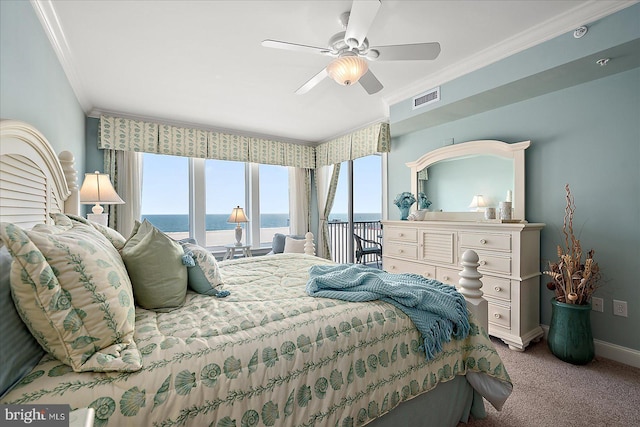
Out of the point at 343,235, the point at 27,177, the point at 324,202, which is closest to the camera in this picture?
the point at 27,177

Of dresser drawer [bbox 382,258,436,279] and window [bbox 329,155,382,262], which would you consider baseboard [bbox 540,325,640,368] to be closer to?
dresser drawer [bbox 382,258,436,279]

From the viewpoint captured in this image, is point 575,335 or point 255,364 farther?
point 575,335

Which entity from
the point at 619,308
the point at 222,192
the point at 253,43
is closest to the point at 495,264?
the point at 619,308

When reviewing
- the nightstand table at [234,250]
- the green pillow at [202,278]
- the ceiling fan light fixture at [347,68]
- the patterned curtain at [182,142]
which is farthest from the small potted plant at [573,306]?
the patterned curtain at [182,142]

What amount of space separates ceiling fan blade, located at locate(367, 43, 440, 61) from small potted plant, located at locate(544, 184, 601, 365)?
1.78 m

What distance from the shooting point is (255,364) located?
0.98m

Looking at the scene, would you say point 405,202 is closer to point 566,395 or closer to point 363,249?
point 363,249

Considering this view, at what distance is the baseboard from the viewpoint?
212 cm

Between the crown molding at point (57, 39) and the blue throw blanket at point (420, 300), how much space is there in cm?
245

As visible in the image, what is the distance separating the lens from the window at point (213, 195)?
4387 millimetres

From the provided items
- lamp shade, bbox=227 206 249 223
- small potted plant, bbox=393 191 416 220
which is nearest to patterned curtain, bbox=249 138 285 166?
lamp shade, bbox=227 206 249 223

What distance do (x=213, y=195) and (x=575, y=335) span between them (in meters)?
4.72

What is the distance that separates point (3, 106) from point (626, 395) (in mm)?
3834

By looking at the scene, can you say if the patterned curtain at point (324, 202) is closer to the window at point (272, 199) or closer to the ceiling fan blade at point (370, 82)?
the window at point (272, 199)
